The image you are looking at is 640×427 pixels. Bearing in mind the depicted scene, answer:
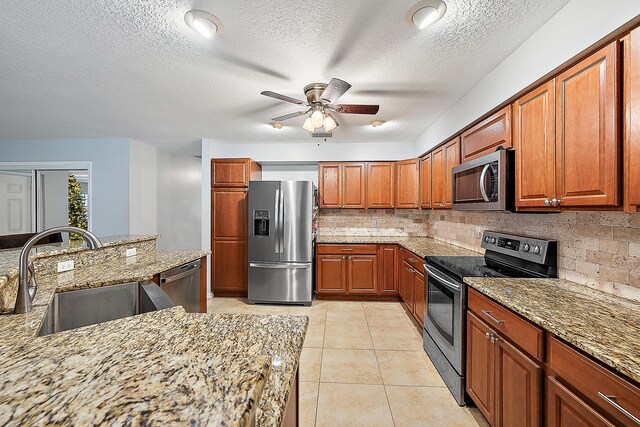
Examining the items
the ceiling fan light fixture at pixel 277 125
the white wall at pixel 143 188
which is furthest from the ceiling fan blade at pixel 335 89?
the white wall at pixel 143 188

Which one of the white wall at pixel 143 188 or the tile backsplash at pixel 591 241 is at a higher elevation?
the white wall at pixel 143 188

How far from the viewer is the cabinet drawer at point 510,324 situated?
122cm

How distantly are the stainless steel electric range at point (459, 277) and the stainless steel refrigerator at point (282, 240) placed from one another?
1.73 metres

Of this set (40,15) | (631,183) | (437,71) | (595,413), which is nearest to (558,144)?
(631,183)

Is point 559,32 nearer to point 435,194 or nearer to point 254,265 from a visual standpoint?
point 435,194

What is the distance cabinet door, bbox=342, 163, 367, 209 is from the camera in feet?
13.7

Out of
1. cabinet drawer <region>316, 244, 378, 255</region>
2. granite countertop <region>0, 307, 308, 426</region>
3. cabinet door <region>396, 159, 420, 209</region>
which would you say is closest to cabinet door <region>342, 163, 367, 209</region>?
cabinet door <region>396, 159, 420, 209</region>

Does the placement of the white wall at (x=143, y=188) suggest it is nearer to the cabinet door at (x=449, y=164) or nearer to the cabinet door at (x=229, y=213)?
the cabinet door at (x=229, y=213)

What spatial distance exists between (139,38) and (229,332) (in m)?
1.94

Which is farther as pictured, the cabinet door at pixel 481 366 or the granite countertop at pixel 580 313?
the cabinet door at pixel 481 366

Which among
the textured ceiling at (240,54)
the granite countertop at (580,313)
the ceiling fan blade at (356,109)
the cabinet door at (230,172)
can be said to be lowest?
the granite countertop at (580,313)

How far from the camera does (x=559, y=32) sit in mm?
1505

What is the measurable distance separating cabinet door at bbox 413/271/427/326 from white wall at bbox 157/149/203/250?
4.44 meters

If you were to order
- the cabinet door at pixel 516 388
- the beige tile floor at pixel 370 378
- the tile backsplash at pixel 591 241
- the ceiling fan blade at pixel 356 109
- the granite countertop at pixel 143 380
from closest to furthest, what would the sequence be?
the granite countertop at pixel 143 380 → the cabinet door at pixel 516 388 → the tile backsplash at pixel 591 241 → the beige tile floor at pixel 370 378 → the ceiling fan blade at pixel 356 109
